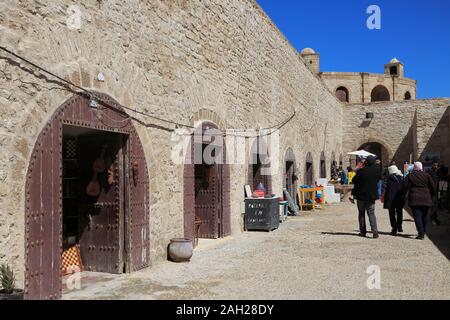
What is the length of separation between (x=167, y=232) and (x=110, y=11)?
3.22 m

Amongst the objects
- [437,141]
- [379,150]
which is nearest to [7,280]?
[437,141]

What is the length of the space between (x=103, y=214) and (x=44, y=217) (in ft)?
5.37

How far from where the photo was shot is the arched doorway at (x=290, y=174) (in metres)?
14.7

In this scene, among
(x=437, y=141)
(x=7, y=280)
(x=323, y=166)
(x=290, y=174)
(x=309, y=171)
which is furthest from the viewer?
(x=437, y=141)

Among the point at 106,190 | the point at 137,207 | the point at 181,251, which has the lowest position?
the point at 181,251

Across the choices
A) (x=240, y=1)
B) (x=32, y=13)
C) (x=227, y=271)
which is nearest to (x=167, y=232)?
(x=227, y=271)

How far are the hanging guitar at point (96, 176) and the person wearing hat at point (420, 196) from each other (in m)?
5.62

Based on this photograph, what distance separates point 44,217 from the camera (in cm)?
450

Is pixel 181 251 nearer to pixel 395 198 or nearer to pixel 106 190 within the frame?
pixel 106 190

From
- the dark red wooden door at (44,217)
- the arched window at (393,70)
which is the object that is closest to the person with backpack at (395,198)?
the dark red wooden door at (44,217)

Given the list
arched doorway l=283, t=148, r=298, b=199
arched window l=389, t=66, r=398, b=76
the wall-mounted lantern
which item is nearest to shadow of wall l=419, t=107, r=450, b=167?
the wall-mounted lantern
